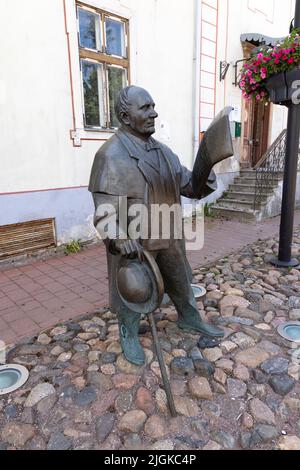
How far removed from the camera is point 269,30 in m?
8.45

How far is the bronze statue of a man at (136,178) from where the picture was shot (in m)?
1.92

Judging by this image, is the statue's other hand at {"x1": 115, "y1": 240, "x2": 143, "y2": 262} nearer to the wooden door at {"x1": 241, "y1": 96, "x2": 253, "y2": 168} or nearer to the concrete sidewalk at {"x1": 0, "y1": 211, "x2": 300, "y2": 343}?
the concrete sidewalk at {"x1": 0, "y1": 211, "x2": 300, "y2": 343}

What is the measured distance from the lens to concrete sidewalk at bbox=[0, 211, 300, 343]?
116 inches

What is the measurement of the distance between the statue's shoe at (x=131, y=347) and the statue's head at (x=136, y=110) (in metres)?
1.32

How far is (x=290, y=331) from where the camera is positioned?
270 centimetres

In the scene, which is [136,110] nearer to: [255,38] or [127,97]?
[127,97]

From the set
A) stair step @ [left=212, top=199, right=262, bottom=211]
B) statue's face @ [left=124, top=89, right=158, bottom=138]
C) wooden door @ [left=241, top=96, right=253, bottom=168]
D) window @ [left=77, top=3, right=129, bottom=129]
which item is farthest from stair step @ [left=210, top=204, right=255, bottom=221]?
statue's face @ [left=124, top=89, right=158, bottom=138]

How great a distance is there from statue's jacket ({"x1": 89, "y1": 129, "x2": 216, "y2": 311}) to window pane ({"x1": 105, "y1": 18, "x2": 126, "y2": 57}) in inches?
150

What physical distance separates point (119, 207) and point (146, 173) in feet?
0.85

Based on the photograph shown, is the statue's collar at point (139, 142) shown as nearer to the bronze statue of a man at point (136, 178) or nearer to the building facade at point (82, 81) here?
the bronze statue of a man at point (136, 178)

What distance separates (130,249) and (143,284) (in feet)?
0.67

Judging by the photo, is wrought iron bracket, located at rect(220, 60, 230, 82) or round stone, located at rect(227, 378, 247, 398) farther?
wrought iron bracket, located at rect(220, 60, 230, 82)

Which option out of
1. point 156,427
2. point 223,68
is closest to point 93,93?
point 223,68
